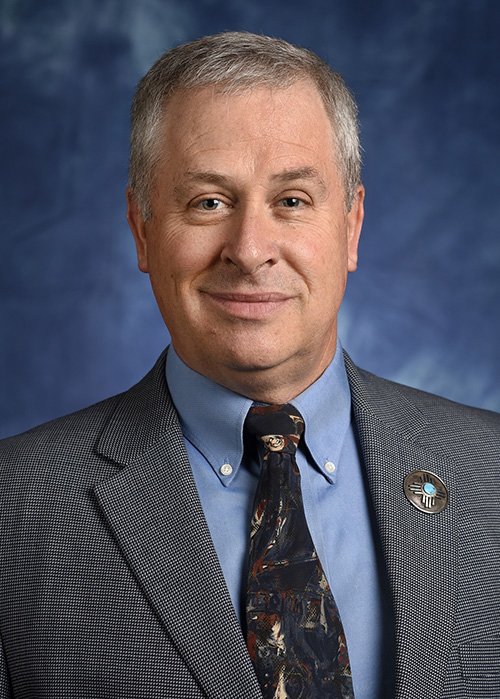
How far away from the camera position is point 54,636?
301cm

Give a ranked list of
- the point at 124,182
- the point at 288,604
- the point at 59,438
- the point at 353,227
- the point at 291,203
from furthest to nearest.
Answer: the point at 124,182
the point at 353,227
the point at 59,438
the point at 291,203
the point at 288,604

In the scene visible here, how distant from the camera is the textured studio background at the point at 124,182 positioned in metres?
5.02

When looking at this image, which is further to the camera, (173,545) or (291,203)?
(291,203)

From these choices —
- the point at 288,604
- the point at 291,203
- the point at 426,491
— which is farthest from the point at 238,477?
the point at 291,203

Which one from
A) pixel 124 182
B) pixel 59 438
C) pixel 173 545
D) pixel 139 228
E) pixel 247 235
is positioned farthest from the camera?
pixel 124 182

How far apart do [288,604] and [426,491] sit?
1.97ft

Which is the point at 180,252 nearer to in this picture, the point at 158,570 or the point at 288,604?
the point at 158,570

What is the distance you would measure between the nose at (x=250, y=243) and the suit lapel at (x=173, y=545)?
0.49 meters

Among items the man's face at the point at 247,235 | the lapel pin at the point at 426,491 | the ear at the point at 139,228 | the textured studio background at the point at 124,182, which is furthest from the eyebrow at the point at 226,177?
the textured studio background at the point at 124,182

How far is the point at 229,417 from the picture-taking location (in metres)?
3.24

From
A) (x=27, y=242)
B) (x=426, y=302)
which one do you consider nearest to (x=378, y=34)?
(x=426, y=302)

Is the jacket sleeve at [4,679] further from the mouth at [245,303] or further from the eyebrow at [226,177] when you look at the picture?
the eyebrow at [226,177]

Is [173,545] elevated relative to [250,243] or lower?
lower

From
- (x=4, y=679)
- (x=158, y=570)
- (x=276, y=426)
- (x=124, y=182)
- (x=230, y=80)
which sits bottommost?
(x=4, y=679)
